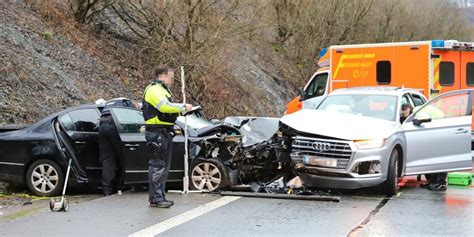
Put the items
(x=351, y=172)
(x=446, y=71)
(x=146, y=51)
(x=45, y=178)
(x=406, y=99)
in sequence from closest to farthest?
(x=351, y=172), (x=45, y=178), (x=406, y=99), (x=446, y=71), (x=146, y=51)

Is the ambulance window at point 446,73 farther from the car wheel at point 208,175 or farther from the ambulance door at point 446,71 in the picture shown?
the car wheel at point 208,175

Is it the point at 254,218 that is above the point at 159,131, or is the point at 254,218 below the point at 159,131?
below

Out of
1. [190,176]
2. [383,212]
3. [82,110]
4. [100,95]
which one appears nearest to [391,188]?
[383,212]

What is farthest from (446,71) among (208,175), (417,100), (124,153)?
(124,153)

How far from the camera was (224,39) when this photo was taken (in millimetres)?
18000

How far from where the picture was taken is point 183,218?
23.7 ft

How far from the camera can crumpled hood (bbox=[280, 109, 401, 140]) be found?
8.55m

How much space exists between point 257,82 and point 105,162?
1683 centimetres

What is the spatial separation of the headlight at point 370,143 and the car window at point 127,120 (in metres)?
3.42

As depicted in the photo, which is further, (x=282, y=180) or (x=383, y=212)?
(x=282, y=180)

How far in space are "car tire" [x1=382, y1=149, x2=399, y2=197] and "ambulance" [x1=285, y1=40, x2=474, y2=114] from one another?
18.9ft

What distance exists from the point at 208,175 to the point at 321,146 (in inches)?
73.3

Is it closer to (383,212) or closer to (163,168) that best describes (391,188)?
(383,212)

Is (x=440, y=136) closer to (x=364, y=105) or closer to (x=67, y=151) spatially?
(x=364, y=105)
